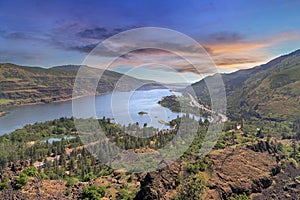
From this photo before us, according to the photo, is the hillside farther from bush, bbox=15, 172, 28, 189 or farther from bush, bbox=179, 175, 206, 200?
bush, bbox=179, 175, 206, 200

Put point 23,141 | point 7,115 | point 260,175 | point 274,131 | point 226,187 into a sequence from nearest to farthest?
point 226,187
point 260,175
point 23,141
point 274,131
point 7,115

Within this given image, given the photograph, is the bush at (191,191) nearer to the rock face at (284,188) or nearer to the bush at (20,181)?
the rock face at (284,188)

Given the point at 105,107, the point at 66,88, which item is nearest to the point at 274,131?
the point at 105,107

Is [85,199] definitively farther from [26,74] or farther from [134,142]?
[26,74]

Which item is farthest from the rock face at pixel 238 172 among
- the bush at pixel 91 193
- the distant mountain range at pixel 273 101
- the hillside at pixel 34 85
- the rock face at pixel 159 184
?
the hillside at pixel 34 85

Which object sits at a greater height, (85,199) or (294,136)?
(85,199)
